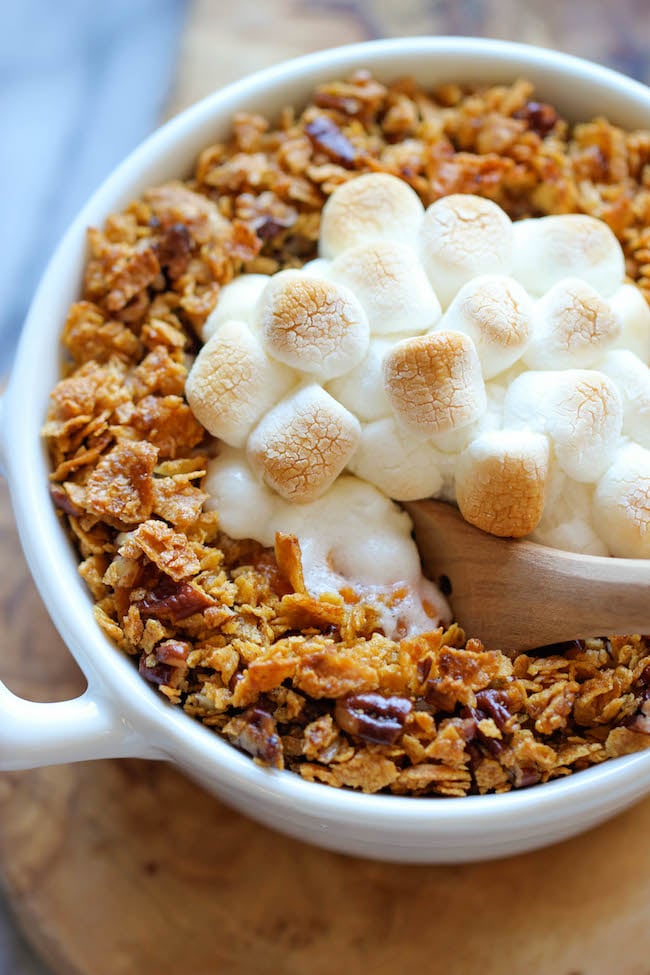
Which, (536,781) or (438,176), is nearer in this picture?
(536,781)

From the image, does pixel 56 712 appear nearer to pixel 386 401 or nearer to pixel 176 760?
pixel 176 760

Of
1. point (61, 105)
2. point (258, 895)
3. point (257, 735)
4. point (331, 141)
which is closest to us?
point (257, 735)

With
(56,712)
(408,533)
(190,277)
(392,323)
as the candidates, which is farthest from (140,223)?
(56,712)

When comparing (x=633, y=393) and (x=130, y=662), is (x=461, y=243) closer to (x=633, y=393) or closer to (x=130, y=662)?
(x=633, y=393)

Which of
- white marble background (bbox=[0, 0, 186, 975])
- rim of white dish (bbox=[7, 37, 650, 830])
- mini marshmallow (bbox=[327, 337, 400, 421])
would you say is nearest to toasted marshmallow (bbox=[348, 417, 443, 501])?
mini marshmallow (bbox=[327, 337, 400, 421])

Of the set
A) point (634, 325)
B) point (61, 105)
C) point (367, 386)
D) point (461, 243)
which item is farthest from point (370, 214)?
point (61, 105)

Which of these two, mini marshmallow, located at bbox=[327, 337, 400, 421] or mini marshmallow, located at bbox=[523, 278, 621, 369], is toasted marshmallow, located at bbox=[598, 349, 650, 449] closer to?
mini marshmallow, located at bbox=[523, 278, 621, 369]

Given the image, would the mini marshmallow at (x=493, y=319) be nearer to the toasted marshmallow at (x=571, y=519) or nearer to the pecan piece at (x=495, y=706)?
the toasted marshmallow at (x=571, y=519)
